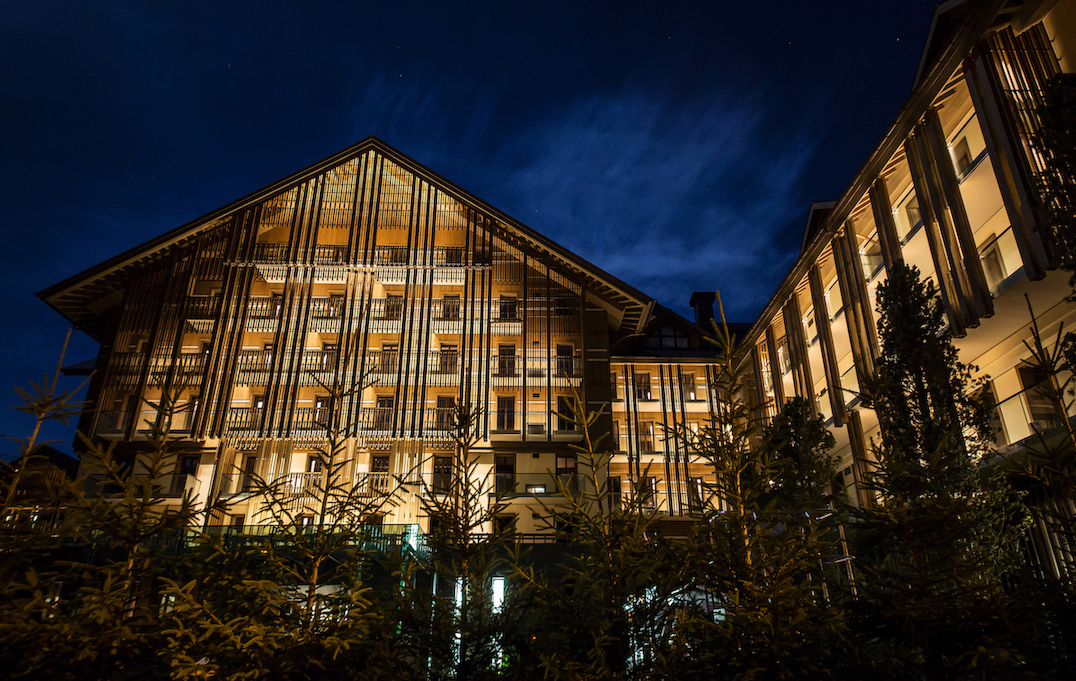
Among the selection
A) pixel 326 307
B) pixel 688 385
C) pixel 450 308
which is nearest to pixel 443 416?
pixel 450 308

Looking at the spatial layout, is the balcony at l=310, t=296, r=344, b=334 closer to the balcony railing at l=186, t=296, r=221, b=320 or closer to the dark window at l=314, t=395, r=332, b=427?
the dark window at l=314, t=395, r=332, b=427

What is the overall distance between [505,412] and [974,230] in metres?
20.0

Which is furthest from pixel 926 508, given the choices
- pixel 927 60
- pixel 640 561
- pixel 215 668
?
pixel 927 60

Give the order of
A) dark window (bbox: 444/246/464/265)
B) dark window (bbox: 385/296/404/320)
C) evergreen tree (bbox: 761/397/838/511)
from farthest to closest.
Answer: dark window (bbox: 444/246/464/265) < dark window (bbox: 385/296/404/320) < evergreen tree (bbox: 761/397/838/511)

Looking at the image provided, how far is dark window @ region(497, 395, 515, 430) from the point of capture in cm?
3165

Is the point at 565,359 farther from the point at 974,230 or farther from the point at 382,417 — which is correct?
the point at 974,230

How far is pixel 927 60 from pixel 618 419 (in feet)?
78.3

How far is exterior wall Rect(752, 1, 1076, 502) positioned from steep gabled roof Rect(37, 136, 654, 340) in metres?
10.1

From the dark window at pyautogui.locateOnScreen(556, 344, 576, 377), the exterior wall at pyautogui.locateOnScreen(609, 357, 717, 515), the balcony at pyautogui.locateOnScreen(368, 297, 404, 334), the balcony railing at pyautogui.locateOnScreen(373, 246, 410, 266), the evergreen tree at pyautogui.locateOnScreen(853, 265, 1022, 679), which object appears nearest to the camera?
the evergreen tree at pyautogui.locateOnScreen(853, 265, 1022, 679)

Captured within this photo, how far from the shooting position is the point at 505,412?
3203 cm

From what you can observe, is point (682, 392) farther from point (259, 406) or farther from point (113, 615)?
point (113, 615)

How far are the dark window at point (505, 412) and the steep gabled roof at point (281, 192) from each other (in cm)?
726

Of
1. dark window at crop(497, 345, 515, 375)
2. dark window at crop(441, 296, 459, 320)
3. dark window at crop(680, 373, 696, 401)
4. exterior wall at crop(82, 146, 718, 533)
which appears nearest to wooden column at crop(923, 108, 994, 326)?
exterior wall at crop(82, 146, 718, 533)

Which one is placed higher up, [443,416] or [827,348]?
[827,348]
